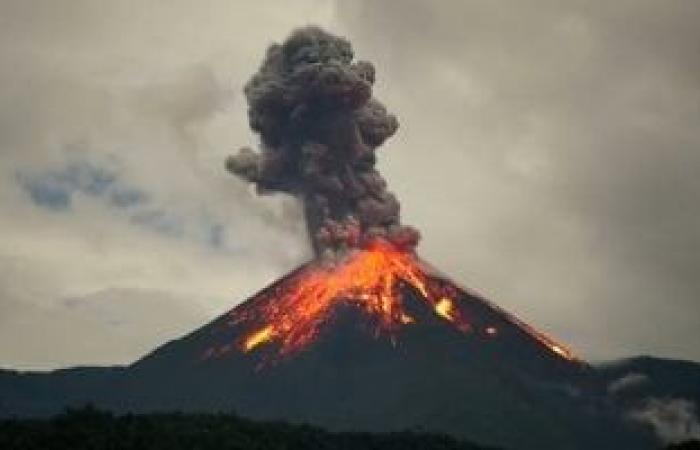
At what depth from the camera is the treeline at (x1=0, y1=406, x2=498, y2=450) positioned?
108 meters

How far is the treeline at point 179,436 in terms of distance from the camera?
108m

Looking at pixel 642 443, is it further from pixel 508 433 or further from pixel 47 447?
pixel 47 447

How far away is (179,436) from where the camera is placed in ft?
373

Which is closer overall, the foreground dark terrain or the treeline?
the foreground dark terrain

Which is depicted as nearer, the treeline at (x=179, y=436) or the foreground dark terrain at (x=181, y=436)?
the foreground dark terrain at (x=181, y=436)

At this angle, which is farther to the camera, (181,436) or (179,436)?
(181,436)

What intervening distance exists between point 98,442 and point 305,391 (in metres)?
90.0

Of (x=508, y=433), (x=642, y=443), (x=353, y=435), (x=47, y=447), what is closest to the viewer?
(x=47, y=447)

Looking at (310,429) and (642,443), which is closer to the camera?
(310,429)

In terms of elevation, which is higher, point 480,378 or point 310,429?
point 480,378

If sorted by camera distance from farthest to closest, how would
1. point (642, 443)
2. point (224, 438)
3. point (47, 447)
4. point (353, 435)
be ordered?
point (642, 443) < point (353, 435) < point (224, 438) < point (47, 447)

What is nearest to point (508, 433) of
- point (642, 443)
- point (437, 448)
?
point (642, 443)

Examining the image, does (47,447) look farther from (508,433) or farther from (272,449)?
(508,433)

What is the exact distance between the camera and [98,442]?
357 ft
